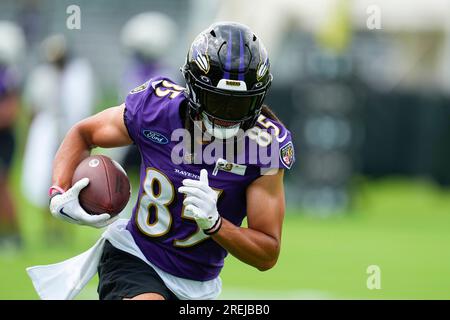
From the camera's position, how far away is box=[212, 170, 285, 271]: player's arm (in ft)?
14.5

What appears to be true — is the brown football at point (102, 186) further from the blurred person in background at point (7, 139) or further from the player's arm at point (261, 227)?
the blurred person in background at point (7, 139)

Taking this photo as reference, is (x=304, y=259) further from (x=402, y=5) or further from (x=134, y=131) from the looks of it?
(x=402, y=5)

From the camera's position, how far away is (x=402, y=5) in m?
21.5

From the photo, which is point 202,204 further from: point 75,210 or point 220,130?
point 75,210

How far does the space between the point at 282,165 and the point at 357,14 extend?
16.8 metres

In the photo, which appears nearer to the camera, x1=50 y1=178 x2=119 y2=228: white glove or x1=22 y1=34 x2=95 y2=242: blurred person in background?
x1=50 y1=178 x2=119 y2=228: white glove

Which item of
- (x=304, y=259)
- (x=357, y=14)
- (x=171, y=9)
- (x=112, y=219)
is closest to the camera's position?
(x=112, y=219)

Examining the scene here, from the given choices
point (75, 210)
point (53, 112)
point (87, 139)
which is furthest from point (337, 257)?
point (75, 210)

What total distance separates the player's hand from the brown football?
0.49 meters

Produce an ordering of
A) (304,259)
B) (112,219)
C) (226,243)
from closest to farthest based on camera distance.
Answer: (226,243)
(112,219)
(304,259)

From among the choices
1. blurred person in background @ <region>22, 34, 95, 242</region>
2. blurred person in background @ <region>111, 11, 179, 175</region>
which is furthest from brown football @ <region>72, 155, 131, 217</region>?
blurred person in background @ <region>111, 11, 179, 175</region>

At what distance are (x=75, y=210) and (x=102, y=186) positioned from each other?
193 mm

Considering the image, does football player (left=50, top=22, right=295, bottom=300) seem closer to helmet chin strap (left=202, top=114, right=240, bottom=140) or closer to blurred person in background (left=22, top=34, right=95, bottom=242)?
helmet chin strap (left=202, top=114, right=240, bottom=140)

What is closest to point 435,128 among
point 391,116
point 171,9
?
point 391,116
